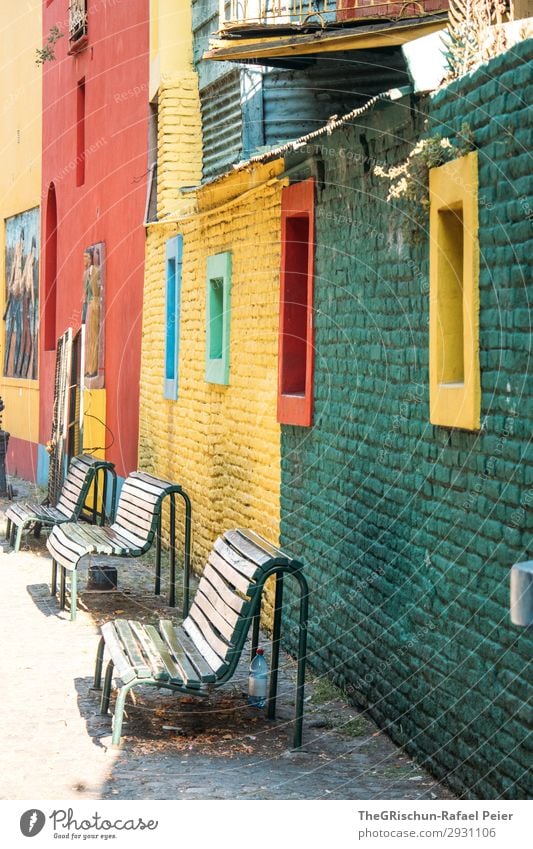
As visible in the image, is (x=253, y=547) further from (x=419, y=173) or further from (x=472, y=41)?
(x=472, y=41)

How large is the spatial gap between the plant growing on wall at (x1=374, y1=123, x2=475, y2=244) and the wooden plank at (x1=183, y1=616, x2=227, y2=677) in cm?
222

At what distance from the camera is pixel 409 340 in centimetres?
705

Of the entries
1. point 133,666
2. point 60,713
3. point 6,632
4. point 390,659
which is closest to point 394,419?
point 390,659

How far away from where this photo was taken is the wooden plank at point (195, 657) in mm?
6812

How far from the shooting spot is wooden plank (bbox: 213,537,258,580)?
699cm

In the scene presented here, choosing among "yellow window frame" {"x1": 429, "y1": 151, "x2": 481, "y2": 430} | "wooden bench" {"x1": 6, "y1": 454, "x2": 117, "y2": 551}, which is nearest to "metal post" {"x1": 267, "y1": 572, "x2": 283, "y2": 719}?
"yellow window frame" {"x1": 429, "y1": 151, "x2": 481, "y2": 430}

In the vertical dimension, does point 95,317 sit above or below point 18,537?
above

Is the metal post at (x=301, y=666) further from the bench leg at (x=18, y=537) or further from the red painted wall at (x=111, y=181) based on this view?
the red painted wall at (x=111, y=181)

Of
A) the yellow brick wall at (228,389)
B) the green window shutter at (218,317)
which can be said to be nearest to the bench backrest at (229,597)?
the yellow brick wall at (228,389)

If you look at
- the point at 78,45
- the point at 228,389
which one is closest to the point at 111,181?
the point at 78,45

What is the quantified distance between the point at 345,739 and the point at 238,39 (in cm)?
547

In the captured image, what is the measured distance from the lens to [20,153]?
2552 centimetres

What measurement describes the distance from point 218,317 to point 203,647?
540 centimetres

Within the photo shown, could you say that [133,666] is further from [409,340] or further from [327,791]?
[409,340]
